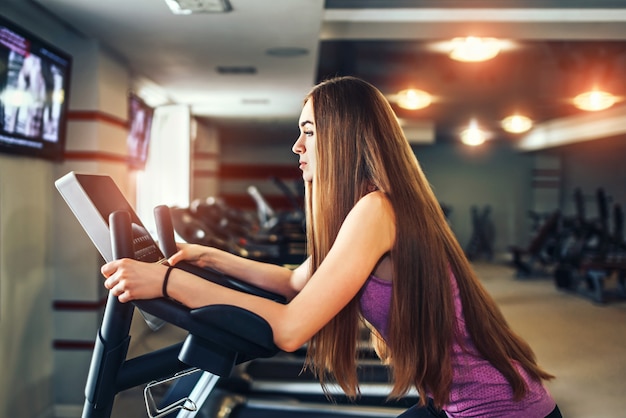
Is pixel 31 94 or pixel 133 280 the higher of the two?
pixel 31 94

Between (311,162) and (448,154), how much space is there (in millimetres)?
12135

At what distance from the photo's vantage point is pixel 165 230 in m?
1.29

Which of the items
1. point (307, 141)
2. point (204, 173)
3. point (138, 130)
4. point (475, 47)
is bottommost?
point (307, 141)

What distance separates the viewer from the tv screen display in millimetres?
5113

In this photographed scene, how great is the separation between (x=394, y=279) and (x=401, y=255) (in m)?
0.05

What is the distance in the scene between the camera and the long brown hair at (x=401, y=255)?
1132 mm

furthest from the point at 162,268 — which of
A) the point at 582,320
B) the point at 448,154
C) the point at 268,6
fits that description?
the point at 448,154

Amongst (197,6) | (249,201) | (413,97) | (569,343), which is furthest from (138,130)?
(249,201)

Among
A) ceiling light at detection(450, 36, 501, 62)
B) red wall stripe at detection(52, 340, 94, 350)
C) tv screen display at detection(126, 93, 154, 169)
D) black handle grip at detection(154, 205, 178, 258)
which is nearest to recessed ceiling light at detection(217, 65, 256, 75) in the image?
tv screen display at detection(126, 93, 154, 169)

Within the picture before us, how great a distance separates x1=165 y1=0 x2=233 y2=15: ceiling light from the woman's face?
1.91 m

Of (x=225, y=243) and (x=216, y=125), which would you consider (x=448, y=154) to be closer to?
(x=216, y=125)

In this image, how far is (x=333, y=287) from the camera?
3.47ft

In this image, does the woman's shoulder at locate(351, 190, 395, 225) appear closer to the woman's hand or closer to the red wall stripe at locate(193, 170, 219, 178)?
the woman's hand

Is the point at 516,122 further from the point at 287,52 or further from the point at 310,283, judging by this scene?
the point at 310,283
